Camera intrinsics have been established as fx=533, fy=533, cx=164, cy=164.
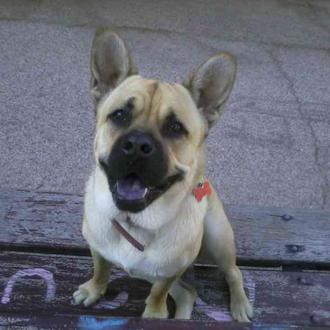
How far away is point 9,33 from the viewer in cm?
535

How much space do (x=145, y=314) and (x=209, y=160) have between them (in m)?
1.95

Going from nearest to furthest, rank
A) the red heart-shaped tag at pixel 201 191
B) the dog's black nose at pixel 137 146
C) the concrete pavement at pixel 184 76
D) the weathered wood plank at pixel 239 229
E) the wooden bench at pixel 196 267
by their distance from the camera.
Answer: the dog's black nose at pixel 137 146 < the red heart-shaped tag at pixel 201 191 < the wooden bench at pixel 196 267 < the weathered wood plank at pixel 239 229 < the concrete pavement at pixel 184 76

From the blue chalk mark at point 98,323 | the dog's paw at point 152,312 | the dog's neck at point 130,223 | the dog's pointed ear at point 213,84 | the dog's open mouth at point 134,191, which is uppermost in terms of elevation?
the dog's pointed ear at point 213,84

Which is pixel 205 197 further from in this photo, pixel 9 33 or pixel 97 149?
pixel 9 33

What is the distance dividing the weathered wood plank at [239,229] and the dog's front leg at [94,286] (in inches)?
10.5

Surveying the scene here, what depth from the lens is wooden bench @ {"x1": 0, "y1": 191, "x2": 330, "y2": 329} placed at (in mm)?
2209

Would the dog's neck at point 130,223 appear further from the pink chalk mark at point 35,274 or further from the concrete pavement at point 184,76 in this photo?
the concrete pavement at point 184,76

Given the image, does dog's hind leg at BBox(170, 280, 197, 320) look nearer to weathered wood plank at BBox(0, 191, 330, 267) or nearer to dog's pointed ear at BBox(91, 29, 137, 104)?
weathered wood plank at BBox(0, 191, 330, 267)

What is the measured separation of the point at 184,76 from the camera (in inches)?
198

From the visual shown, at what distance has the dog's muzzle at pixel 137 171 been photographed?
1.77m

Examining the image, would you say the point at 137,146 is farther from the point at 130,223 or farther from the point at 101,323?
the point at 101,323

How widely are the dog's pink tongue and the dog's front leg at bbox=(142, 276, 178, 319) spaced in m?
0.45

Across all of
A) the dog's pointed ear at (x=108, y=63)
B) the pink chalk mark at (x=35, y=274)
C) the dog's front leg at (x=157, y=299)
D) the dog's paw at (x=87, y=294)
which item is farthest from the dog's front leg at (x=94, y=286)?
the dog's pointed ear at (x=108, y=63)

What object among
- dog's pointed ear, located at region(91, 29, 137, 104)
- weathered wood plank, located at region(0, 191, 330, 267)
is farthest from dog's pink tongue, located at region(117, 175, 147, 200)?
weathered wood plank, located at region(0, 191, 330, 267)
